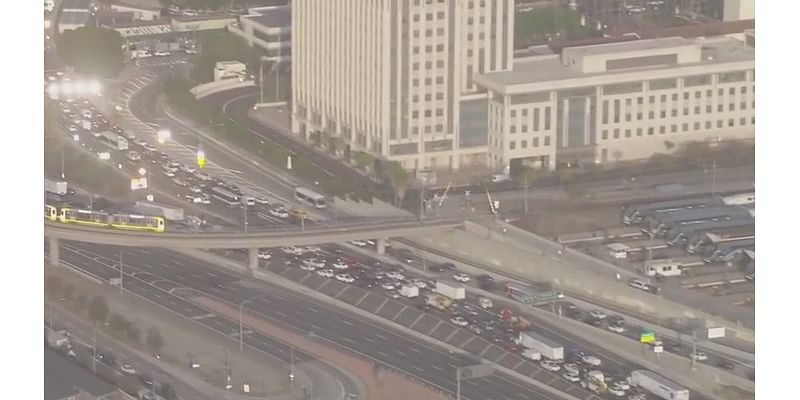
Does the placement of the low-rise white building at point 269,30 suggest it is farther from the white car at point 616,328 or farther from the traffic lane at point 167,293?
the white car at point 616,328

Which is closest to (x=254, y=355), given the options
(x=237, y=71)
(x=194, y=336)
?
(x=194, y=336)

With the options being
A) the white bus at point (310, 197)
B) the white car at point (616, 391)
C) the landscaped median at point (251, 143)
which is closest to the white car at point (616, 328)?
the white car at point (616, 391)

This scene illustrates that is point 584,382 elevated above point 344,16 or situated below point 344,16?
below

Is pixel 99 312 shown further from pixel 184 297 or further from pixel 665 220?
pixel 665 220

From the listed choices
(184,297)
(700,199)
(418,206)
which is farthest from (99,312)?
(700,199)

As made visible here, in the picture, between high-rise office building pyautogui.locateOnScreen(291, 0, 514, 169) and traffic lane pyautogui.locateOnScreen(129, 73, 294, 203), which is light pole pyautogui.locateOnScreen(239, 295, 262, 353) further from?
high-rise office building pyautogui.locateOnScreen(291, 0, 514, 169)

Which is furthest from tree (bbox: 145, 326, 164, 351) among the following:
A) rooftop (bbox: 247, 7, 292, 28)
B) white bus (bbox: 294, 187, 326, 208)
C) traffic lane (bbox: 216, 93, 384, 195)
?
rooftop (bbox: 247, 7, 292, 28)
